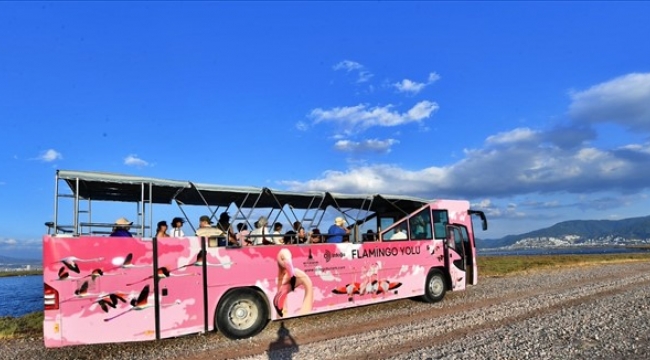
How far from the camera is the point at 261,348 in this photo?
845cm

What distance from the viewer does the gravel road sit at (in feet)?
23.6

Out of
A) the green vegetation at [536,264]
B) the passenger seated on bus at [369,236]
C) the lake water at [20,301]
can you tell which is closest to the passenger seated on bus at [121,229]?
the passenger seated on bus at [369,236]

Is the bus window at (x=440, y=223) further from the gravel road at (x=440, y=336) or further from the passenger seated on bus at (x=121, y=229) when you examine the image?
the passenger seated on bus at (x=121, y=229)

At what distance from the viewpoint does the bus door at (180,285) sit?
851 cm

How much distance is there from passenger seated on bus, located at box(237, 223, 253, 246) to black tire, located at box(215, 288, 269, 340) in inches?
37.7

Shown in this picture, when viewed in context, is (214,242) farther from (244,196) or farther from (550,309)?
(550,309)

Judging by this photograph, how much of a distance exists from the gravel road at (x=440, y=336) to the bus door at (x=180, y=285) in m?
0.44

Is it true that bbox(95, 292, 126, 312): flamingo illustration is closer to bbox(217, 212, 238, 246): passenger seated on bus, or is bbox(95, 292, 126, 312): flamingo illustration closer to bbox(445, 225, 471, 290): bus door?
bbox(217, 212, 238, 246): passenger seated on bus

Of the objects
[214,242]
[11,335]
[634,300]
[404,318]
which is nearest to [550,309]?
[634,300]

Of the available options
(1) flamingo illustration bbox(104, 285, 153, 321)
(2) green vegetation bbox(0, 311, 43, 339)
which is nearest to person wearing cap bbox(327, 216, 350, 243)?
(1) flamingo illustration bbox(104, 285, 153, 321)

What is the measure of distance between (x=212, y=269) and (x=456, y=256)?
7.65 metres

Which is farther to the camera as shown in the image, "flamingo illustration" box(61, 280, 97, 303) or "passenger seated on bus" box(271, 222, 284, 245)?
"passenger seated on bus" box(271, 222, 284, 245)

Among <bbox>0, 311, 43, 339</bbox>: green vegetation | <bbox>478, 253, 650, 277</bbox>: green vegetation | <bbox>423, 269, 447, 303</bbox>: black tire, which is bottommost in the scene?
<bbox>478, 253, 650, 277</bbox>: green vegetation

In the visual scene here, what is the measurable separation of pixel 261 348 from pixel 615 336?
5.78 m
